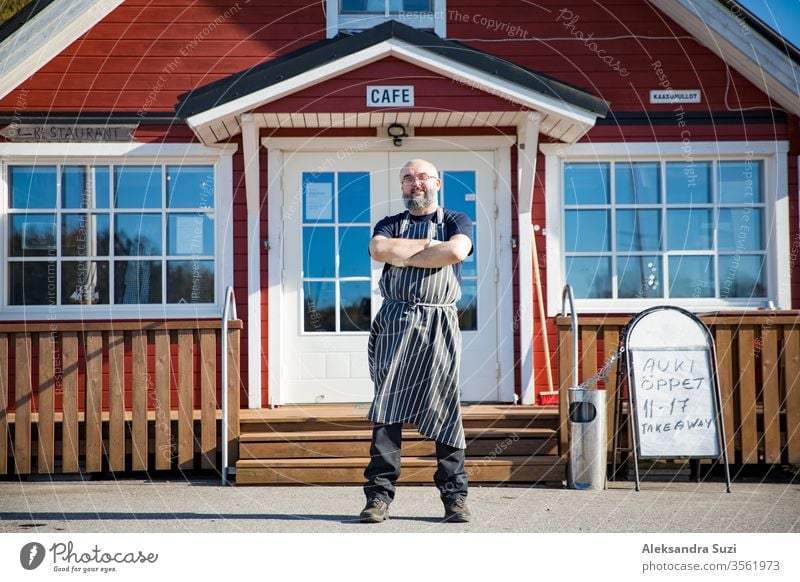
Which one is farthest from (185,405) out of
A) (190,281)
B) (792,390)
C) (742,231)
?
(742,231)

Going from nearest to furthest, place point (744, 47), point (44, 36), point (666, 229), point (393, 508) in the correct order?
point (393, 508), point (44, 36), point (744, 47), point (666, 229)

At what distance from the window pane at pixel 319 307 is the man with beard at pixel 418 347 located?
320 cm

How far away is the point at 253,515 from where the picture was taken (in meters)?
5.72

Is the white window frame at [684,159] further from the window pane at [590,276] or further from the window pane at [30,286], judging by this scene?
the window pane at [30,286]

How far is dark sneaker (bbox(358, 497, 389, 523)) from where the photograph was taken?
206 inches

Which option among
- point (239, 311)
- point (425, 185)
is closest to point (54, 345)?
point (239, 311)

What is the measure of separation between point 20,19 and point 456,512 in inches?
216

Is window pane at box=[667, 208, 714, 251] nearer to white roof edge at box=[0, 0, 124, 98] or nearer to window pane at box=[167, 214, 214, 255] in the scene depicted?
window pane at box=[167, 214, 214, 255]

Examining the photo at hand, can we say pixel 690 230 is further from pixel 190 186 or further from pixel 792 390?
pixel 190 186

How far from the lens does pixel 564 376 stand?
23.0ft

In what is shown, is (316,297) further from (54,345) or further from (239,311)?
(54,345)

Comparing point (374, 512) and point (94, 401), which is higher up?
point (94, 401)

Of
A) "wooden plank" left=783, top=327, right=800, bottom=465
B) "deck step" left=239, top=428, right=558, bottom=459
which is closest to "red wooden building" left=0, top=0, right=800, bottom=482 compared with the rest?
"wooden plank" left=783, top=327, right=800, bottom=465

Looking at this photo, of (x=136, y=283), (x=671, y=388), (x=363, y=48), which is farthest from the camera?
(x=136, y=283)
